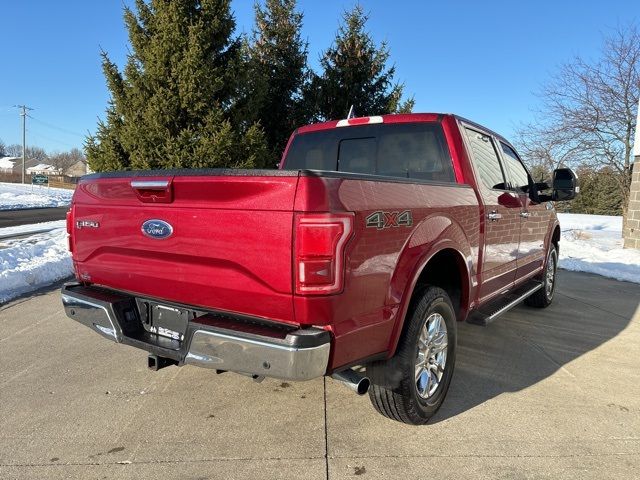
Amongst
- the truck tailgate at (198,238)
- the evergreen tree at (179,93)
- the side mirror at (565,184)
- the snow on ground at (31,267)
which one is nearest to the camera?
the truck tailgate at (198,238)

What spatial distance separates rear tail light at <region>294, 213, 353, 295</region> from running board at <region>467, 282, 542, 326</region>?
6.48 ft

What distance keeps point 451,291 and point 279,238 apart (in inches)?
72.6

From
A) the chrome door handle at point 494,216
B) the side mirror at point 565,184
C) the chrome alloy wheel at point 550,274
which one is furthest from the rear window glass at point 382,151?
the chrome alloy wheel at point 550,274

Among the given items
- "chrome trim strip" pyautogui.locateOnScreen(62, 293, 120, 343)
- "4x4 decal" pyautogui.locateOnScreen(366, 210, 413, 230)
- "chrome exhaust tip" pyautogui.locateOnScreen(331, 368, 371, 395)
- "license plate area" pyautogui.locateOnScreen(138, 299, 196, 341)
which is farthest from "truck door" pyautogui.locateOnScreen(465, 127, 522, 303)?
"chrome trim strip" pyautogui.locateOnScreen(62, 293, 120, 343)

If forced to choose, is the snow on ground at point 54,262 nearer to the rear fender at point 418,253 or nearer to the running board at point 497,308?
the running board at point 497,308

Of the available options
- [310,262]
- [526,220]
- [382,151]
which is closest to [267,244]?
[310,262]

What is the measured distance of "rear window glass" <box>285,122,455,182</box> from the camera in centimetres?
372

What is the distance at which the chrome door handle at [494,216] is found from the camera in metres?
3.79

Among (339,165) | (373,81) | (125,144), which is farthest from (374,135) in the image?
(373,81)

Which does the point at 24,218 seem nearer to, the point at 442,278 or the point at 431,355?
the point at 442,278

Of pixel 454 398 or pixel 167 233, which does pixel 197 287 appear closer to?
pixel 167 233

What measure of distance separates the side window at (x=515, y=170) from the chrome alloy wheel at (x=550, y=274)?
1.39 m

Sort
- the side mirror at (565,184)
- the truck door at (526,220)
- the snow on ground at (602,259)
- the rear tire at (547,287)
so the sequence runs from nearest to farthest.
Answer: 1. the truck door at (526,220)
2. the side mirror at (565,184)
3. the rear tire at (547,287)
4. the snow on ground at (602,259)

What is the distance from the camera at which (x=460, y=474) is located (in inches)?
100
